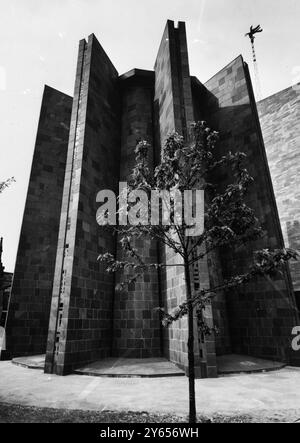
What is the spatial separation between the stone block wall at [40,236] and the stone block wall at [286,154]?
15840 millimetres

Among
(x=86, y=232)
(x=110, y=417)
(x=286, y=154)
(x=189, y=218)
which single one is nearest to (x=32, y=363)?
(x=86, y=232)

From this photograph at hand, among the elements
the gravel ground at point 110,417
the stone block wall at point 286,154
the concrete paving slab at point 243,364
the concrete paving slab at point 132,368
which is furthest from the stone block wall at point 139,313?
the stone block wall at point 286,154

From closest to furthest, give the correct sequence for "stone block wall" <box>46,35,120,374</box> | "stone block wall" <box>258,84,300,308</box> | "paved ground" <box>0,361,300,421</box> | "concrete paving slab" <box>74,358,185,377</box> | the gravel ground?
the gravel ground → "paved ground" <box>0,361,300,421</box> → "concrete paving slab" <box>74,358,185,377</box> → "stone block wall" <box>46,35,120,374</box> → "stone block wall" <box>258,84,300,308</box>

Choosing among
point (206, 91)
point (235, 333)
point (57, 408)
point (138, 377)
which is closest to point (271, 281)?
point (235, 333)

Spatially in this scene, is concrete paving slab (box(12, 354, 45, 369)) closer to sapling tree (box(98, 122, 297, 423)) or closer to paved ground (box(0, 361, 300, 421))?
paved ground (box(0, 361, 300, 421))

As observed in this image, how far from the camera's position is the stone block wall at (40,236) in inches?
543

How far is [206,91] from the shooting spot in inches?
683

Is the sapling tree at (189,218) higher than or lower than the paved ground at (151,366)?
higher

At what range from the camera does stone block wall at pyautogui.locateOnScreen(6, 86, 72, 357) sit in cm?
1379

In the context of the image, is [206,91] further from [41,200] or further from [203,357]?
[203,357]

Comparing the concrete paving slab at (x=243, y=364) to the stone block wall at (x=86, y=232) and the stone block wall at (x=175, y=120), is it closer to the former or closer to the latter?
the stone block wall at (x=175, y=120)

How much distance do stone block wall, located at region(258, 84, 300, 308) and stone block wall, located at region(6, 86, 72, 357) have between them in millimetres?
15840

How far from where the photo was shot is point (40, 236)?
51.3ft

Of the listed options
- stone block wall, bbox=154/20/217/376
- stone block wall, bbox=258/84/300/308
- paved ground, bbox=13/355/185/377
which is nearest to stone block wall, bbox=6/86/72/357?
paved ground, bbox=13/355/185/377
